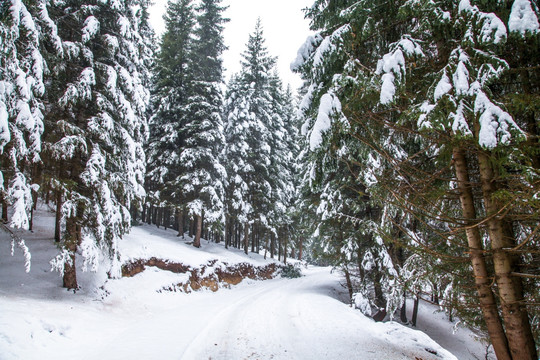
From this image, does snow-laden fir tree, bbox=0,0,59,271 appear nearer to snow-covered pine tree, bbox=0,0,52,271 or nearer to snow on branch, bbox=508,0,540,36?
snow-covered pine tree, bbox=0,0,52,271

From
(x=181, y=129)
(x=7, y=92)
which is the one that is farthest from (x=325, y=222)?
(x=181, y=129)

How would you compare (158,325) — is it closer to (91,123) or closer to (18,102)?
(91,123)

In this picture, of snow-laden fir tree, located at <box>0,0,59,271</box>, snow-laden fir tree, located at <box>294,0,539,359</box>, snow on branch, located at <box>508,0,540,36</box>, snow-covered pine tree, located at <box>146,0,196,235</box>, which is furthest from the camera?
snow-covered pine tree, located at <box>146,0,196,235</box>

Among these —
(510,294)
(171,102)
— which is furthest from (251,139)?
(510,294)

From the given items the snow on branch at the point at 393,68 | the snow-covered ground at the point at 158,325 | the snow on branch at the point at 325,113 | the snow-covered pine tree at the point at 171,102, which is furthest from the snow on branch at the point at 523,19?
the snow-covered pine tree at the point at 171,102

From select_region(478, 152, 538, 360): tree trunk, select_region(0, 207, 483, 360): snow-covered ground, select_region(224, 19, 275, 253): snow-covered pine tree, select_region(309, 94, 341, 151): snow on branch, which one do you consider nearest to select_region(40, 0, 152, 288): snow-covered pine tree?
select_region(0, 207, 483, 360): snow-covered ground

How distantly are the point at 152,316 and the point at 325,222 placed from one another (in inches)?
303

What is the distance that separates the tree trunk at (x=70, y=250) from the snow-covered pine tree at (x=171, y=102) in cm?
1048

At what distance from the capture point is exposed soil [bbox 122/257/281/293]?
12.0 m

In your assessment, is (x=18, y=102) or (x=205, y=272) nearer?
(x=18, y=102)

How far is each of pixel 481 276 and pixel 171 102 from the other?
21.4 metres

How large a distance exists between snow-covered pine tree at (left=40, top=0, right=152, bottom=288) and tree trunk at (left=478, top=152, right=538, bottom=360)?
380 inches

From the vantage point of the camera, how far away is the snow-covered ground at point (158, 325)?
5840 mm

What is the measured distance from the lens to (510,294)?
3.27 m
